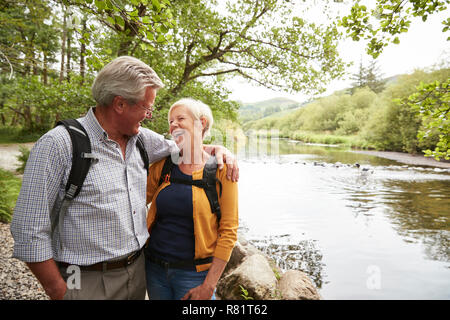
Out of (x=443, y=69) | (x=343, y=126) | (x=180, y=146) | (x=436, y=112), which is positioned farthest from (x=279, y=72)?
(x=343, y=126)

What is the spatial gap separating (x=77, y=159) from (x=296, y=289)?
3.73 m

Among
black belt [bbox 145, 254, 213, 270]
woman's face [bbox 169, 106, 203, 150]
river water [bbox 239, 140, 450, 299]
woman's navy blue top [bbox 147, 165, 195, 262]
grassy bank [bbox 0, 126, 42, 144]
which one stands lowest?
river water [bbox 239, 140, 450, 299]

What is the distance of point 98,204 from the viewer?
1.51 metres

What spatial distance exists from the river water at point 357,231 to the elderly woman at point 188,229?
4.20m

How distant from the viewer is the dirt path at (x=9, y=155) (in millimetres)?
14031

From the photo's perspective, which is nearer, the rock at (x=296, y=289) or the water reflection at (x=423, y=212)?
the rock at (x=296, y=289)

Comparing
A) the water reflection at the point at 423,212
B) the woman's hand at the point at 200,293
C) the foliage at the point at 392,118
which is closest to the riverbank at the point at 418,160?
the foliage at the point at 392,118

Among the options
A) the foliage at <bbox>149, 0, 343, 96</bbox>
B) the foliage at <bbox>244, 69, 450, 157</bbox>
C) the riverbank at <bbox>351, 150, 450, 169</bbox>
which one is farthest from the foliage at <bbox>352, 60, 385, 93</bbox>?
the foliage at <bbox>149, 0, 343, 96</bbox>

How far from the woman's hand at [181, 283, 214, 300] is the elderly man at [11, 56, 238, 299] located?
1.08 feet

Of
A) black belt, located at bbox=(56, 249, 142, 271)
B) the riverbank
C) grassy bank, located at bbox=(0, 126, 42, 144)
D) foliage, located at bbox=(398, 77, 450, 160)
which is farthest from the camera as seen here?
grassy bank, located at bbox=(0, 126, 42, 144)

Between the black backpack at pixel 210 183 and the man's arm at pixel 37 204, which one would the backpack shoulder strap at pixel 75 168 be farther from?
the black backpack at pixel 210 183

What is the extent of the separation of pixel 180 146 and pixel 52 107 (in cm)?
639

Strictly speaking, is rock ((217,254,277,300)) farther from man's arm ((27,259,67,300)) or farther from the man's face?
the man's face

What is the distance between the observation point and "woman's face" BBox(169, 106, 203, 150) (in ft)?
6.48
